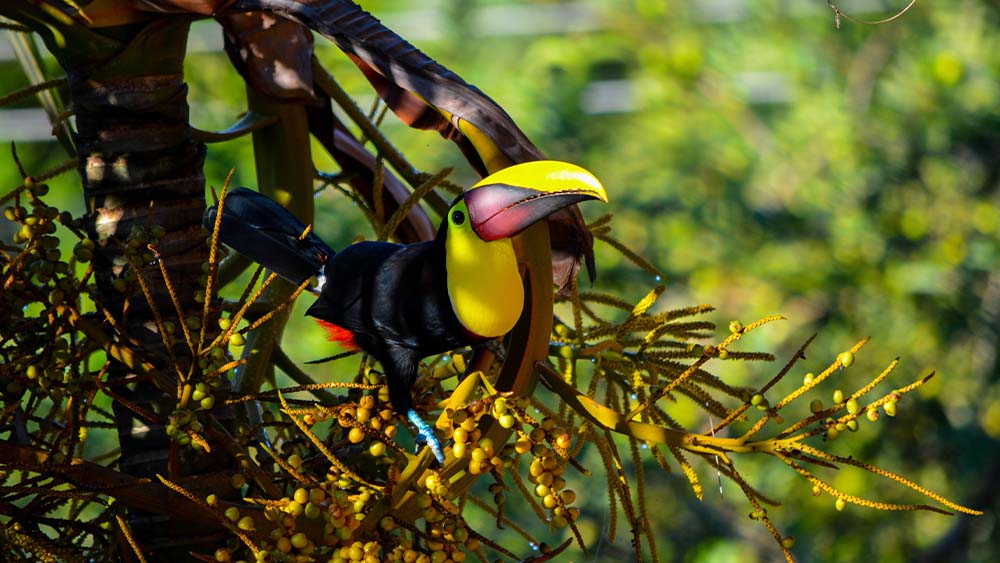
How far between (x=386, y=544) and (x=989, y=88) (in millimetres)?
1745

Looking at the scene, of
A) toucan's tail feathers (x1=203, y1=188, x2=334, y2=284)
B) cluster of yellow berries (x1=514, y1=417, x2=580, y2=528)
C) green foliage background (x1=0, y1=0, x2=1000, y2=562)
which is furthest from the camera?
green foliage background (x1=0, y1=0, x2=1000, y2=562)

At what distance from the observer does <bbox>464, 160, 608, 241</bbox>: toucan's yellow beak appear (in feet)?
1.86

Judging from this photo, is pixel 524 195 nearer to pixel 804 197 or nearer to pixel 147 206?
pixel 147 206

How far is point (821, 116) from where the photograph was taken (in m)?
2.32

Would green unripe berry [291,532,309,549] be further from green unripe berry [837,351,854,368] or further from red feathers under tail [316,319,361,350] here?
green unripe berry [837,351,854,368]

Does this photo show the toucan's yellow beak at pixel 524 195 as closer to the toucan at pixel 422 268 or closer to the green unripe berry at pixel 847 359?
the toucan at pixel 422 268

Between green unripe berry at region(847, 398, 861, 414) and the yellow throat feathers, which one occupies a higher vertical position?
the yellow throat feathers

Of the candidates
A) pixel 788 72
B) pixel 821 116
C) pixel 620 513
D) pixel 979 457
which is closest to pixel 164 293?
pixel 620 513

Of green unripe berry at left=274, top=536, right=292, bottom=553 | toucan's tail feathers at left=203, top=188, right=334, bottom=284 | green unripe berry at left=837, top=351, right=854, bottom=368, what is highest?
toucan's tail feathers at left=203, top=188, right=334, bottom=284

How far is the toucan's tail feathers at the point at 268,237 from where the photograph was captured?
0.67 metres

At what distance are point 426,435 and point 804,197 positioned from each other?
184cm

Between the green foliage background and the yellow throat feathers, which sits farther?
the green foliage background

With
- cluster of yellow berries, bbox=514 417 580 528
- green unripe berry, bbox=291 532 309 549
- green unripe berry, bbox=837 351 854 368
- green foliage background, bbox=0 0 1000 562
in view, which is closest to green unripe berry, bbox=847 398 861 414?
green unripe berry, bbox=837 351 854 368

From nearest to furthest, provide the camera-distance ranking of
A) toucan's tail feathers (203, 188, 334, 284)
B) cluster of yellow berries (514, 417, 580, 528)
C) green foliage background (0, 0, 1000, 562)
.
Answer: cluster of yellow berries (514, 417, 580, 528), toucan's tail feathers (203, 188, 334, 284), green foliage background (0, 0, 1000, 562)
